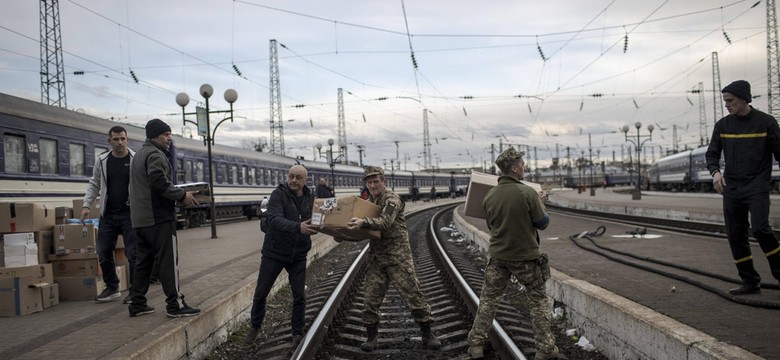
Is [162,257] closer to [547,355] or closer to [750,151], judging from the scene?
[547,355]

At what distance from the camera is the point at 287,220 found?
217 inches

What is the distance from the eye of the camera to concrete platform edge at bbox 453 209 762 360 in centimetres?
394

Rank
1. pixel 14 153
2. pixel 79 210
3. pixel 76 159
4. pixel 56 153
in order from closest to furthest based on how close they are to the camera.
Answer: pixel 79 210 < pixel 14 153 < pixel 56 153 < pixel 76 159

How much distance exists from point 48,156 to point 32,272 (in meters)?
8.92

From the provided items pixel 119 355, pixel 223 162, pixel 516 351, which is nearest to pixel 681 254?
pixel 516 351

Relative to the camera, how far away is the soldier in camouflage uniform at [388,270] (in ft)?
18.4

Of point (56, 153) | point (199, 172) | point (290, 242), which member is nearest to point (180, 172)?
point (199, 172)

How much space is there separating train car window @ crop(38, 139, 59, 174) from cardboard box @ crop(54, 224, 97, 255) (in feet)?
25.7

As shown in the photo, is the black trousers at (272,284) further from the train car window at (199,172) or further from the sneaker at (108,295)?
the train car window at (199,172)

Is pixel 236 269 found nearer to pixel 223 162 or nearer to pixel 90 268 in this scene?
pixel 90 268

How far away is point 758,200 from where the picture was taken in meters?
5.38

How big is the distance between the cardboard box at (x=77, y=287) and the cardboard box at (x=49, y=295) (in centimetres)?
26

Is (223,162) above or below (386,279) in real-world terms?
above

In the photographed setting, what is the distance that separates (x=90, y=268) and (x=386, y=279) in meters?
3.99
